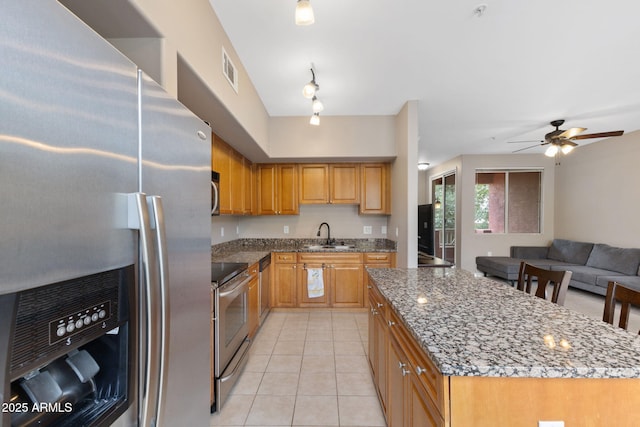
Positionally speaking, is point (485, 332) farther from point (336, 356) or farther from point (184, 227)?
point (336, 356)

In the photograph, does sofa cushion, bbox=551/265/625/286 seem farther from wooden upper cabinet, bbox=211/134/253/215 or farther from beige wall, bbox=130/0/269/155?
beige wall, bbox=130/0/269/155

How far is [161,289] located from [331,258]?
3134 millimetres

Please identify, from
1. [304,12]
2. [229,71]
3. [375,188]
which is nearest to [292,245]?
[375,188]

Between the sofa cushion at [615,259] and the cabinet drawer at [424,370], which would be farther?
the sofa cushion at [615,259]

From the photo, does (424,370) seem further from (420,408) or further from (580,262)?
(580,262)

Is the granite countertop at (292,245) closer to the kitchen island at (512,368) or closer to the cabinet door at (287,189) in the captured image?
the cabinet door at (287,189)

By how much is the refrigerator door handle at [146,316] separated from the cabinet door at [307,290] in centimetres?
309

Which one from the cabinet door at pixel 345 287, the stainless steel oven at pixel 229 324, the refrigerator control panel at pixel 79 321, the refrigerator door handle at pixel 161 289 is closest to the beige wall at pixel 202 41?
the refrigerator door handle at pixel 161 289

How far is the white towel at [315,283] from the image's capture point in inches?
147

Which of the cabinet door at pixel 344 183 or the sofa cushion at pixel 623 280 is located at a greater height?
the cabinet door at pixel 344 183

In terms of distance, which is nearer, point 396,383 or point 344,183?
point 396,383

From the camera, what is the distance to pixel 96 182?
580 mm

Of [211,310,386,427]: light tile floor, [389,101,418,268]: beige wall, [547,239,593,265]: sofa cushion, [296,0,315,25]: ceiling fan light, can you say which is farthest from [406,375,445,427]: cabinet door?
[547,239,593,265]: sofa cushion

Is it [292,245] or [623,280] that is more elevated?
[292,245]
